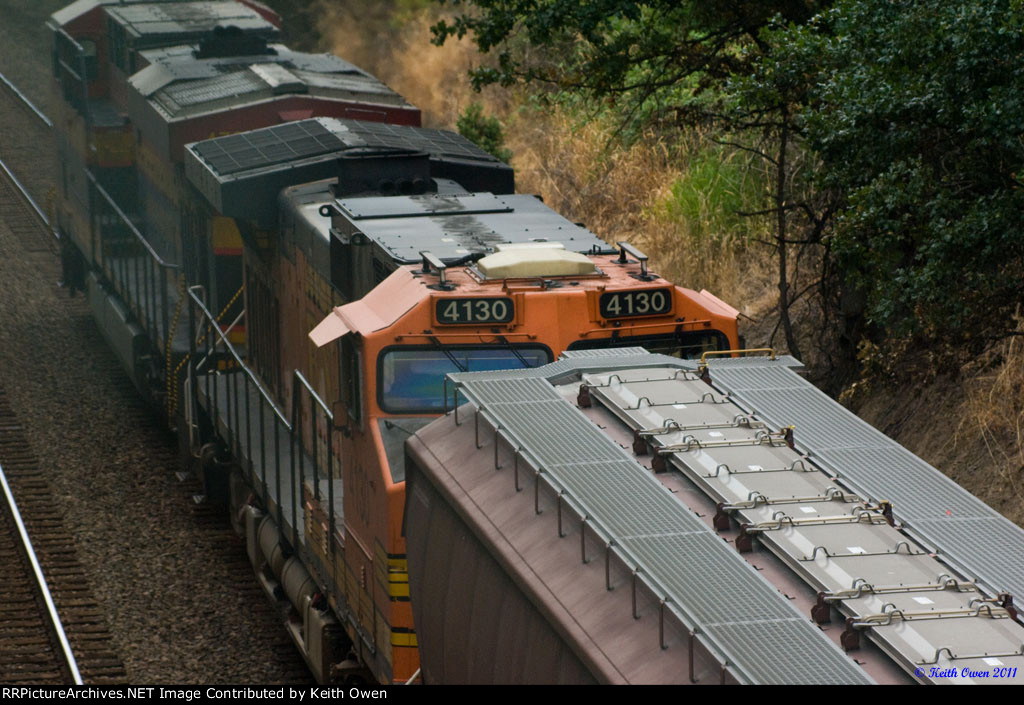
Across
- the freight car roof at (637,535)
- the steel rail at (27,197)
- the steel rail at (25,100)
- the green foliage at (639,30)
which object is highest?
the green foliage at (639,30)

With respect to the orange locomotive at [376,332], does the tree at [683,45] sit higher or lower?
higher

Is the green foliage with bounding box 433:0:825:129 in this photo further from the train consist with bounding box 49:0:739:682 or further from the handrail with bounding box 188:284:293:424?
the handrail with bounding box 188:284:293:424

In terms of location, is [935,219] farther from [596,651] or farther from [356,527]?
[596,651]

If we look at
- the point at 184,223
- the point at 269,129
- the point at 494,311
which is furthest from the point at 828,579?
the point at 184,223

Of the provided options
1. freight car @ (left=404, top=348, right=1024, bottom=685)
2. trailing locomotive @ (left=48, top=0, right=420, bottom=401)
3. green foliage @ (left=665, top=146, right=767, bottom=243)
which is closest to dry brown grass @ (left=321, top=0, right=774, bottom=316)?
green foliage @ (left=665, top=146, right=767, bottom=243)

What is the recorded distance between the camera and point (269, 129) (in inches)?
629

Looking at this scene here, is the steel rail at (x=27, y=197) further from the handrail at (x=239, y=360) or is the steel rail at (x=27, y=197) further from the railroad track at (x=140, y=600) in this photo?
the handrail at (x=239, y=360)

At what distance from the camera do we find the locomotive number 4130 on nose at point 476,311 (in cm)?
971

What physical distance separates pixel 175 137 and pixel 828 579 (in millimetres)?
13457

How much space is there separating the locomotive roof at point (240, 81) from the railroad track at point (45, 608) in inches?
202

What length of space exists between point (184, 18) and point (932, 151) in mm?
14584

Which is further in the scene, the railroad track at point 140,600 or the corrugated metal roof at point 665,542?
the railroad track at point 140,600

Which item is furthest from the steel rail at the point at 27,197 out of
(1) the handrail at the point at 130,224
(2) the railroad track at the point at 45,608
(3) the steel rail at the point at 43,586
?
(2) the railroad track at the point at 45,608

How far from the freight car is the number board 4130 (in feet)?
3.83
